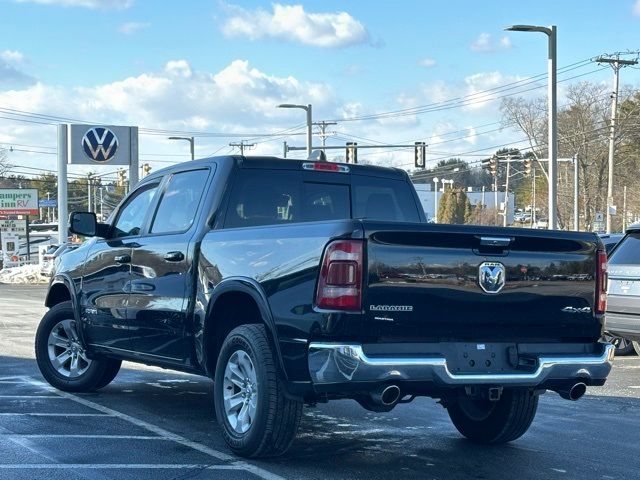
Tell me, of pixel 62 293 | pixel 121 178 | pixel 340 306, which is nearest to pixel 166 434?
pixel 340 306

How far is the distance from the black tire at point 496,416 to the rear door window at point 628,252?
4.56 metres

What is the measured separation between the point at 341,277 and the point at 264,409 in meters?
1.06

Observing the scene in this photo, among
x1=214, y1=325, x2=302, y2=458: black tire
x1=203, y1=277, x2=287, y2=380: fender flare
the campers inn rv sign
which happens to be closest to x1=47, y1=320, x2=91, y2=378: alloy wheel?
x1=203, y1=277, x2=287, y2=380: fender flare

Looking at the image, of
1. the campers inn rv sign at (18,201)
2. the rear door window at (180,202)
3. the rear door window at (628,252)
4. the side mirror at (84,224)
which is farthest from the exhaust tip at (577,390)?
the campers inn rv sign at (18,201)

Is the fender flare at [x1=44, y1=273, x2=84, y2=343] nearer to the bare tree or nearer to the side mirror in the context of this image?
the side mirror

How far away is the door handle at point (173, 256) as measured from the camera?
7.18m

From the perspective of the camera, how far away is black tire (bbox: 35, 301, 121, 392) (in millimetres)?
9023

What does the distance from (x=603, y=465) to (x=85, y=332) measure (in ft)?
14.9

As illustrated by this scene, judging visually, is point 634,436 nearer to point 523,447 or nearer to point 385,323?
point 523,447

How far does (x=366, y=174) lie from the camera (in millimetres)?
8164

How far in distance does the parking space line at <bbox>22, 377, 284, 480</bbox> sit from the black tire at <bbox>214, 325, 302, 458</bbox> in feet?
0.40

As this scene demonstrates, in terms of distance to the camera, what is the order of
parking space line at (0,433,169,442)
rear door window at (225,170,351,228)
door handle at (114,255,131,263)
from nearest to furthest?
parking space line at (0,433,169,442) < rear door window at (225,170,351,228) < door handle at (114,255,131,263)

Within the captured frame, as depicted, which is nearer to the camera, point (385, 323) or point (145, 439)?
point (385, 323)

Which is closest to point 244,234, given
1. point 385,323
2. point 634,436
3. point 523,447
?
point 385,323
